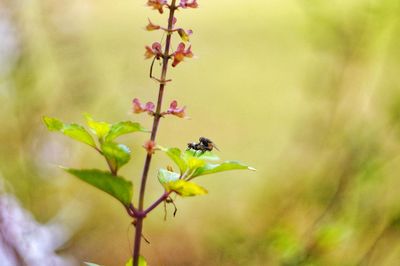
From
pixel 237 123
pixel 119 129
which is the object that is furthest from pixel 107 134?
pixel 237 123

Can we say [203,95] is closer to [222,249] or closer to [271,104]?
[271,104]

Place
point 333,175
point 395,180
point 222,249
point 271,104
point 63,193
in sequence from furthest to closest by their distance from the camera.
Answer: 1. point 271,104
2. point 63,193
3. point 395,180
4. point 333,175
5. point 222,249

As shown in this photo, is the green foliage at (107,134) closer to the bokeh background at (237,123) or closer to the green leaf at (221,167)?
the green leaf at (221,167)

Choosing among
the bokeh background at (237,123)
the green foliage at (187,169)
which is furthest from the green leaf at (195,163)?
the bokeh background at (237,123)

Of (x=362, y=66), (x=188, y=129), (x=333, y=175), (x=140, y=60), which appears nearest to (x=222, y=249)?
(x=333, y=175)

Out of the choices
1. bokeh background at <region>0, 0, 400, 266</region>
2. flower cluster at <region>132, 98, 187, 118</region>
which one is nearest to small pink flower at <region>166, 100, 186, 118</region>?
flower cluster at <region>132, 98, 187, 118</region>
